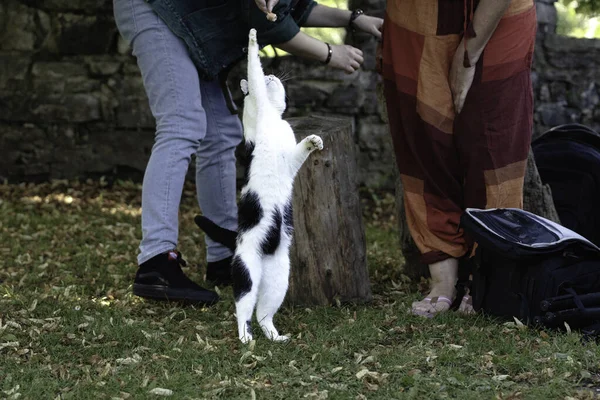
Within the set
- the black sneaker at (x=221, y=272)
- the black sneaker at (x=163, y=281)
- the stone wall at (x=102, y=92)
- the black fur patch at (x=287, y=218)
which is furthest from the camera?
the stone wall at (x=102, y=92)

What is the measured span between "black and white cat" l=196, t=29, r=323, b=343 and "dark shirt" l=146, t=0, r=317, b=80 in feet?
1.17

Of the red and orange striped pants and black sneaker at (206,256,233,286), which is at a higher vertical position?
the red and orange striped pants

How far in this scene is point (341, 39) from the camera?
23.7ft

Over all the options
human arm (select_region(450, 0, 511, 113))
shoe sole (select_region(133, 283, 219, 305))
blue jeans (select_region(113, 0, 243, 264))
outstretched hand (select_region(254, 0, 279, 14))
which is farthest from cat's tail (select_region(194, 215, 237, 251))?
human arm (select_region(450, 0, 511, 113))

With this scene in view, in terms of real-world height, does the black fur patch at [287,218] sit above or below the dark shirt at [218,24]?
below

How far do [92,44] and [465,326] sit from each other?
4492mm

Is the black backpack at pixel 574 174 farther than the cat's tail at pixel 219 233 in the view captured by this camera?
Yes

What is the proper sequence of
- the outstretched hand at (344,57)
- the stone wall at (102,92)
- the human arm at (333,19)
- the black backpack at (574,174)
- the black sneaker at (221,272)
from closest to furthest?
the outstretched hand at (344,57) → the human arm at (333,19) → the black sneaker at (221,272) → the black backpack at (574,174) → the stone wall at (102,92)

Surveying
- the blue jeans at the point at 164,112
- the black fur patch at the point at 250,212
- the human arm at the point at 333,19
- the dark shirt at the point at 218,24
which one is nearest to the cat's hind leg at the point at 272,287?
the black fur patch at the point at 250,212

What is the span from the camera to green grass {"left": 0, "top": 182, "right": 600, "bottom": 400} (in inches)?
114

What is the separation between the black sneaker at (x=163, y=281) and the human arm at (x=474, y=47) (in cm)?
142

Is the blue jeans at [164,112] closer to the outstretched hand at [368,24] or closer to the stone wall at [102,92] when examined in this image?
the outstretched hand at [368,24]

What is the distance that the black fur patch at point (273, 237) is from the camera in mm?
3283

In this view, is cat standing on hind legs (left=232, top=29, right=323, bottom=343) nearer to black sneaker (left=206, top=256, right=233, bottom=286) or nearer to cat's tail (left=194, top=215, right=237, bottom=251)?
cat's tail (left=194, top=215, right=237, bottom=251)
